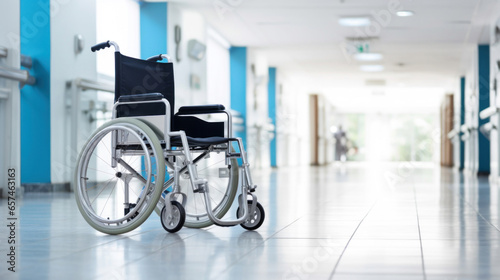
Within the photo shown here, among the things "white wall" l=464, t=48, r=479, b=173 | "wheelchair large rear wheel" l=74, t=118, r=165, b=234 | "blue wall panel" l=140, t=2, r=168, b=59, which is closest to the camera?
"wheelchair large rear wheel" l=74, t=118, r=165, b=234

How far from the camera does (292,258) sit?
2.06 meters

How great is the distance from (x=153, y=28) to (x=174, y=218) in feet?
17.5

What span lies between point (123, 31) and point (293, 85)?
32.5 ft

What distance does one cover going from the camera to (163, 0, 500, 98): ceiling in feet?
25.9

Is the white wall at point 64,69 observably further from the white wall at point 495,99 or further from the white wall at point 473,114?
the white wall at point 473,114

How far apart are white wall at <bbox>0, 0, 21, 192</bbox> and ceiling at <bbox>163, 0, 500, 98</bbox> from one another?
3.02 metres

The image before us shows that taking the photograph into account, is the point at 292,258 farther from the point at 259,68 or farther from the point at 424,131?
the point at 424,131

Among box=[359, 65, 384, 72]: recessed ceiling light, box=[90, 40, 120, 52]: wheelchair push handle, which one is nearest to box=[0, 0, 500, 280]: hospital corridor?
box=[90, 40, 120, 52]: wheelchair push handle

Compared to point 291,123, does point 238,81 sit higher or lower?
higher

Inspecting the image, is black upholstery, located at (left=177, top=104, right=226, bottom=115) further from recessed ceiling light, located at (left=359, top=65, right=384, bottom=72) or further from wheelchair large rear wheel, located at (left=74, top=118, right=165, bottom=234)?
recessed ceiling light, located at (left=359, top=65, right=384, bottom=72)

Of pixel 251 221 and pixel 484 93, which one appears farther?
pixel 484 93

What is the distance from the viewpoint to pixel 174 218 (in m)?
2.68

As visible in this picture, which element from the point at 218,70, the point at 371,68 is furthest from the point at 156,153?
the point at 371,68

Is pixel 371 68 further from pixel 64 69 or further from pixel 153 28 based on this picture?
pixel 64 69
